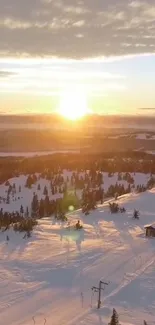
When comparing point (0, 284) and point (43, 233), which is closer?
point (0, 284)

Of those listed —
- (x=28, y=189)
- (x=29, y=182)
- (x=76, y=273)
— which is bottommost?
(x=76, y=273)

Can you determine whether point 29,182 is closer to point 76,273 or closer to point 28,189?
point 28,189

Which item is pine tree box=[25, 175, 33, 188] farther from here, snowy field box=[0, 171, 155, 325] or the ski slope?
the ski slope

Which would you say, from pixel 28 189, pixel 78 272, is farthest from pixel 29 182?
pixel 78 272

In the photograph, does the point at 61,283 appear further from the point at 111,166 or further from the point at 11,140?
the point at 11,140

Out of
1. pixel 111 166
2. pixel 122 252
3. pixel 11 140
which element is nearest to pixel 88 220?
pixel 122 252

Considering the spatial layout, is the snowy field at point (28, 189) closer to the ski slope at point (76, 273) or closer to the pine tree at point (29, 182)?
the pine tree at point (29, 182)

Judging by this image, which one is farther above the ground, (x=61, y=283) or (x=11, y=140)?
(x=11, y=140)

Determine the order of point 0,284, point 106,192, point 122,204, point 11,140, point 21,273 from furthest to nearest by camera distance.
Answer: point 11,140
point 106,192
point 122,204
point 21,273
point 0,284
